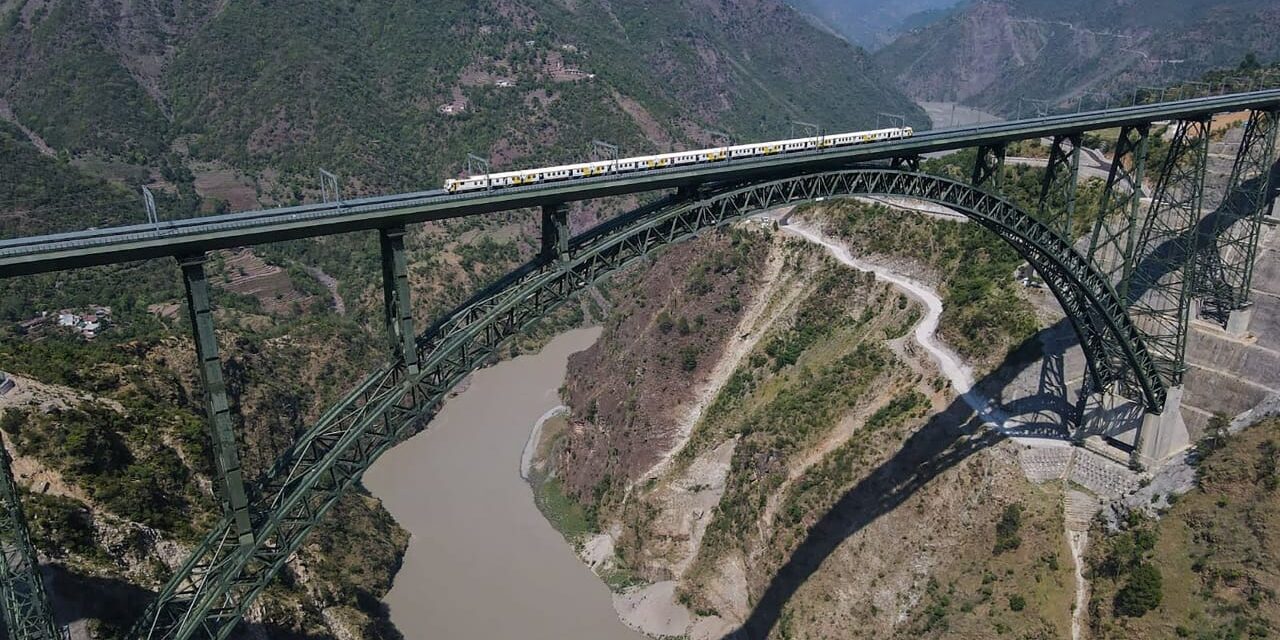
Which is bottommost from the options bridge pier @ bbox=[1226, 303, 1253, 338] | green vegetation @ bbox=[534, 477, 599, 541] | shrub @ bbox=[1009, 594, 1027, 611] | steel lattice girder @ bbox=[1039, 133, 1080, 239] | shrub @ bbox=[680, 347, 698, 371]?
shrub @ bbox=[1009, 594, 1027, 611]

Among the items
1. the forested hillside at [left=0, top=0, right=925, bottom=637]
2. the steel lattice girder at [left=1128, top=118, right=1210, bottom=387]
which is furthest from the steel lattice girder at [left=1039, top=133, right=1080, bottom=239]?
the forested hillside at [left=0, top=0, right=925, bottom=637]

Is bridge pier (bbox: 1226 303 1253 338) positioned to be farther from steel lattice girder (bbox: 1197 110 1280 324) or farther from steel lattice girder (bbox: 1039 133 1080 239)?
steel lattice girder (bbox: 1039 133 1080 239)

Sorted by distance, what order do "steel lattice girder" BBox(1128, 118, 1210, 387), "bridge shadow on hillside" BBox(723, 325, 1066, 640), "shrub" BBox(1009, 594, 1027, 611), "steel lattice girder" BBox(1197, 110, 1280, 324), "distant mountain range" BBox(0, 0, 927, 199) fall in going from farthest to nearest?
1. "distant mountain range" BBox(0, 0, 927, 199)
2. "bridge shadow on hillside" BBox(723, 325, 1066, 640)
3. "steel lattice girder" BBox(1197, 110, 1280, 324)
4. "steel lattice girder" BBox(1128, 118, 1210, 387)
5. "shrub" BBox(1009, 594, 1027, 611)

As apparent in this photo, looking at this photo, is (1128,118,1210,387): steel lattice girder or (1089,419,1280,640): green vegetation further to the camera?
(1128,118,1210,387): steel lattice girder

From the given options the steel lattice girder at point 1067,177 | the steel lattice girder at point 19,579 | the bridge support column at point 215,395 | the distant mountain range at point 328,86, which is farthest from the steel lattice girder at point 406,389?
the distant mountain range at point 328,86

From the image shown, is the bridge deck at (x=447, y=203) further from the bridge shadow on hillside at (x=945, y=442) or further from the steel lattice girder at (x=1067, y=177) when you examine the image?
the bridge shadow on hillside at (x=945, y=442)

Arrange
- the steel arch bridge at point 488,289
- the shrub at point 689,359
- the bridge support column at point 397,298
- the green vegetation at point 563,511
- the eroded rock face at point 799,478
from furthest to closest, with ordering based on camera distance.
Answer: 1. the shrub at point 689,359
2. the green vegetation at point 563,511
3. the eroded rock face at point 799,478
4. the bridge support column at point 397,298
5. the steel arch bridge at point 488,289

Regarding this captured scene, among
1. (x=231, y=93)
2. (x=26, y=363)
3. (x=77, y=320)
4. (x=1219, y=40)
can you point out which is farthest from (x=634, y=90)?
(x=1219, y=40)
